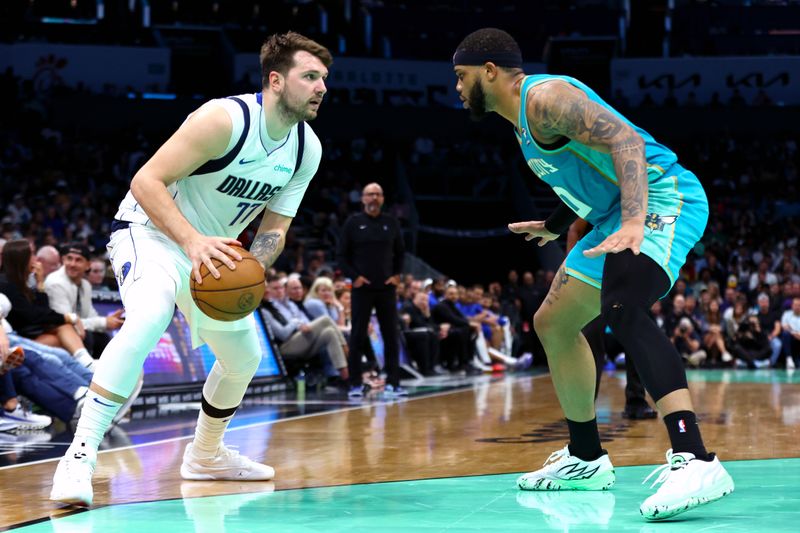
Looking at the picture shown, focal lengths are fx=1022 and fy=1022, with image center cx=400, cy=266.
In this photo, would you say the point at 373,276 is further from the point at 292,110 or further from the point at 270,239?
the point at 292,110

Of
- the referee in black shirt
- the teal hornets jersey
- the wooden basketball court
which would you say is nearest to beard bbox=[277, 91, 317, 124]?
→ the teal hornets jersey

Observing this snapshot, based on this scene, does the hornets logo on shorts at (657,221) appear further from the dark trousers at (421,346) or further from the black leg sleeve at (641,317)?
the dark trousers at (421,346)

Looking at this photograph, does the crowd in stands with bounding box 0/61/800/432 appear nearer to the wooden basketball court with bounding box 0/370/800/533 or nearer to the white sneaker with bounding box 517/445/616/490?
the wooden basketball court with bounding box 0/370/800/533

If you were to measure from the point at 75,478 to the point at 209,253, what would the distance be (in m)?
0.95

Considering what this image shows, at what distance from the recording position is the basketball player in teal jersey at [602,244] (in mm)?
3498

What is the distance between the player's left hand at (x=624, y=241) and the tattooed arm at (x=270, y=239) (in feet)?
5.16

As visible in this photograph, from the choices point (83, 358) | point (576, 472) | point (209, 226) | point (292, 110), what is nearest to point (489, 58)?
point (292, 110)

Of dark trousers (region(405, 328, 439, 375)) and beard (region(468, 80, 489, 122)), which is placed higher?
beard (region(468, 80, 489, 122))

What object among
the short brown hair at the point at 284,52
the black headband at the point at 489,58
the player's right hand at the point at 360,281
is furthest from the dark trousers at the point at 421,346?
the black headband at the point at 489,58

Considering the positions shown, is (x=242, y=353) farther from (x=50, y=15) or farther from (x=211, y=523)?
(x=50, y=15)

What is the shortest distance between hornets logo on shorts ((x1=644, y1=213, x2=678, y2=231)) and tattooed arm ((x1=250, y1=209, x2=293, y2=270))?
1547mm

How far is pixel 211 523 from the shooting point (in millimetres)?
3449

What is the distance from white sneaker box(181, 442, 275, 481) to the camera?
4.50 m

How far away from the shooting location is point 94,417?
390 cm
